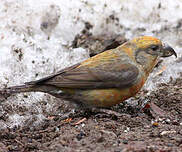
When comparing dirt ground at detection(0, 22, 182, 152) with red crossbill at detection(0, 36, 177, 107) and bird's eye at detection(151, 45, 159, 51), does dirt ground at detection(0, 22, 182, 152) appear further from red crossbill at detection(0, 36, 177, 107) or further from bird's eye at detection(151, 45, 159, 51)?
bird's eye at detection(151, 45, 159, 51)

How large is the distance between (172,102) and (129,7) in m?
2.23

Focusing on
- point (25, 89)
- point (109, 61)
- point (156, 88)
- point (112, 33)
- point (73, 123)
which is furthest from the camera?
point (112, 33)

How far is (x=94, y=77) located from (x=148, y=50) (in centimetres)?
104

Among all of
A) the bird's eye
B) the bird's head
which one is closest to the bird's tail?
the bird's head

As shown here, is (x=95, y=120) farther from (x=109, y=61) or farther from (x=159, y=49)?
(x=159, y=49)

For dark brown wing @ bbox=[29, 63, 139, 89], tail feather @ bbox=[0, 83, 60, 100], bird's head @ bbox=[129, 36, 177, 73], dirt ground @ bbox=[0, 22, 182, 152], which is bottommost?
dirt ground @ bbox=[0, 22, 182, 152]

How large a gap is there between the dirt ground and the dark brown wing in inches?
17.1

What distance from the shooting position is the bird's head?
584 cm

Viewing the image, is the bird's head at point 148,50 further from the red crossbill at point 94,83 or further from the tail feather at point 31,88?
the tail feather at point 31,88

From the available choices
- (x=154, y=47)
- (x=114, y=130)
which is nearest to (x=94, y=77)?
(x=114, y=130)

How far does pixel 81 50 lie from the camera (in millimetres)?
6598

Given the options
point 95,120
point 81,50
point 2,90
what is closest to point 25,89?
point 2,90

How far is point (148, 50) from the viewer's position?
5887 millimetres

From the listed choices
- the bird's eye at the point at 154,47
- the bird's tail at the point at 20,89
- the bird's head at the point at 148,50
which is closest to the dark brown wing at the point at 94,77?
the bird's tail at the point at 20,89
